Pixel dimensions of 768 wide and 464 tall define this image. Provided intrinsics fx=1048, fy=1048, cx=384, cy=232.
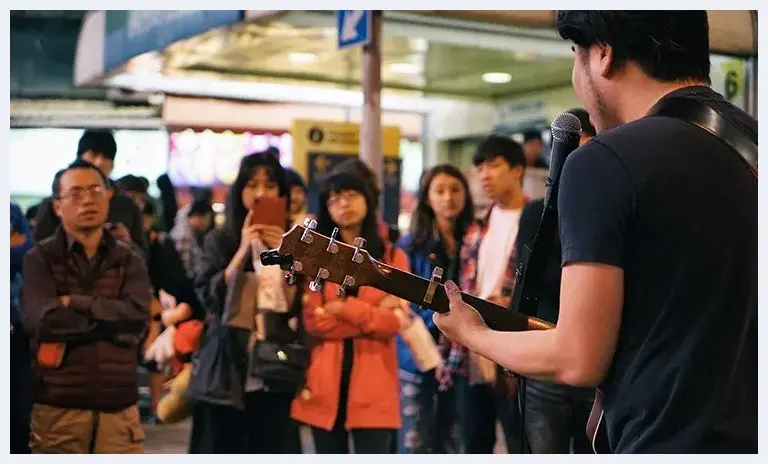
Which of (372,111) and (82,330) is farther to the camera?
(372,111)

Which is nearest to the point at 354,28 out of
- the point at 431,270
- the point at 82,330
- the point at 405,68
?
the point at 431,270

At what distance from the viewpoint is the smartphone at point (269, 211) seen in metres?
4.68

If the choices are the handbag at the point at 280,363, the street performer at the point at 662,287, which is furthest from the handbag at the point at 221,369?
the street performer at the point at 662,287

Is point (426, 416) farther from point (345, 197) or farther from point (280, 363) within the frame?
point (345, 197)

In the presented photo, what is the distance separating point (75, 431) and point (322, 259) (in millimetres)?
2314

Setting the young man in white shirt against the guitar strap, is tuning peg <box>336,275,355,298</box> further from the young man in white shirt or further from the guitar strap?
the young man in white shirt

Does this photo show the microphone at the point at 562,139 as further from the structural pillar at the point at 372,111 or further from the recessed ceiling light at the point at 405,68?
the recessed ceiling light at the point at 405,68

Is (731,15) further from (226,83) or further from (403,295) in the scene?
(226,83)

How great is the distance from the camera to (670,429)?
5.80 ft

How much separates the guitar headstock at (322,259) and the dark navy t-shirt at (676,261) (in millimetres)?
628

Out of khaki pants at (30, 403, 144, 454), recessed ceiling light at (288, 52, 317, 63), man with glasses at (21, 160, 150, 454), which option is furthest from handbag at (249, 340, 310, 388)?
recessed ceiling light at (288, 52, 317, 63)

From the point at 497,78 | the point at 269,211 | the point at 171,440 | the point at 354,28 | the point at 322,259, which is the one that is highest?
the point at 497,78

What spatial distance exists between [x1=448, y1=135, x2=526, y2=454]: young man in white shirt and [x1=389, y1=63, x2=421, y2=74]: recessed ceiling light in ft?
21.6

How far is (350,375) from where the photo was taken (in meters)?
4.64
